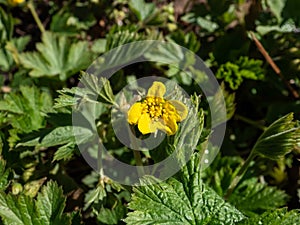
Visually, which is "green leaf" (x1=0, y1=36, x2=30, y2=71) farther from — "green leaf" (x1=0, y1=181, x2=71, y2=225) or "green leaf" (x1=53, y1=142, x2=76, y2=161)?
"green leaf" (x1=0, y1=181, x2=71, y2=225)

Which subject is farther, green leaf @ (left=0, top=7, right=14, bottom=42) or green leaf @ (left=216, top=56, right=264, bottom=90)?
green leaf @ (left=0, top=7, right=14, bottom=42)

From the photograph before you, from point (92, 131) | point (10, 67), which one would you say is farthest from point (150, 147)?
point (10, 67)

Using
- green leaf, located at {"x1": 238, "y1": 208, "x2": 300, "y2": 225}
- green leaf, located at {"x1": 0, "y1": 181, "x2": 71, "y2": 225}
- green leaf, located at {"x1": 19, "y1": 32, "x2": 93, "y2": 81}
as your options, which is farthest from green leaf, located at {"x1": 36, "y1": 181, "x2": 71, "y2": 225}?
green leaf, located at {"x1": 19, "y1": 32, "x2": 93, "y2": 81}

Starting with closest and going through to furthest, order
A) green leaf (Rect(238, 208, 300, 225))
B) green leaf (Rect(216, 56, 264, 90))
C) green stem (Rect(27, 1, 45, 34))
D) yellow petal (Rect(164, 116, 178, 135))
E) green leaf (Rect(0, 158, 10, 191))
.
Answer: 1. green leaf (Rect(238, 208, 300, 225))
2. yellow petal (Rect(164, 116, 178, 135))
3. green leaf (Rect(0, 158, 10, 191))
4. green leaf (Rect(216, 56, 264, 90))
5. green stem (Rect(27, 1, 45, 34))

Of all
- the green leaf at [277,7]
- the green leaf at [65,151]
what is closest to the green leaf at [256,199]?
the green leaf at [65,151]

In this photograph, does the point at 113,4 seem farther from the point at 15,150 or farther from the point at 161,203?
the point at 161,203

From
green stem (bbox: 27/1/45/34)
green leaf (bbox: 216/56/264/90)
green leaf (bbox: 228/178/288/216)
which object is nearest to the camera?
green leaf (bbox: 228/178/288/216)

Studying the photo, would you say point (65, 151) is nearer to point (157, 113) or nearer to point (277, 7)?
point (157, 113)
